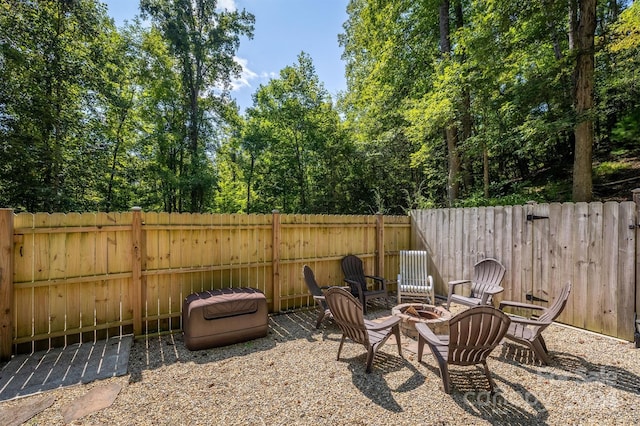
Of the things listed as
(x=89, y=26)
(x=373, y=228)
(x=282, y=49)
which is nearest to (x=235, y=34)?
(x=282, y=49)

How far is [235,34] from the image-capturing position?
12031 mm

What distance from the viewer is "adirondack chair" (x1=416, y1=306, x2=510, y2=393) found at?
7.84 ft

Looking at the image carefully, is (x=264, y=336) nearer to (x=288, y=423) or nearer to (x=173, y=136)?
(x=288, y=423)

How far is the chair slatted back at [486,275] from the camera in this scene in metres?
4.58

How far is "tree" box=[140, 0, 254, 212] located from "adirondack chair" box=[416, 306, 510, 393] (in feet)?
34.3

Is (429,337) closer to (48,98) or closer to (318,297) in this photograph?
(318,297)

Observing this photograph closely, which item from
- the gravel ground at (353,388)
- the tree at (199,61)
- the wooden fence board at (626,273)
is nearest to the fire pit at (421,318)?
the gravel ground at (353,388)

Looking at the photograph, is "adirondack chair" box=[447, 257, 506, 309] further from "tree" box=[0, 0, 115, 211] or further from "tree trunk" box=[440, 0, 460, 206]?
"tree" box=[0, 0, 115, 211]

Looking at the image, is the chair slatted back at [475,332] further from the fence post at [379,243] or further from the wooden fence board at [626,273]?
the fence post at [379,243]

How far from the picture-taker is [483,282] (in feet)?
15.5

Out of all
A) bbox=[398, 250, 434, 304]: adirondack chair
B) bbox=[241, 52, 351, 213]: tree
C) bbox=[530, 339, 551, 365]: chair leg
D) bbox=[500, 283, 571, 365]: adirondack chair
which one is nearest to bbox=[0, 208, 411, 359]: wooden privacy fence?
bbox=[398, 250, 434, 304]: adirondack chair

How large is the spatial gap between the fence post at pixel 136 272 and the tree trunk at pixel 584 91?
8.32m

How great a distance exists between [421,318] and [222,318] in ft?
8.44

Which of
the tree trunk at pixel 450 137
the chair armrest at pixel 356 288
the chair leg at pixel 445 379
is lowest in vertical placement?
the chair leg at pixel 445 379
